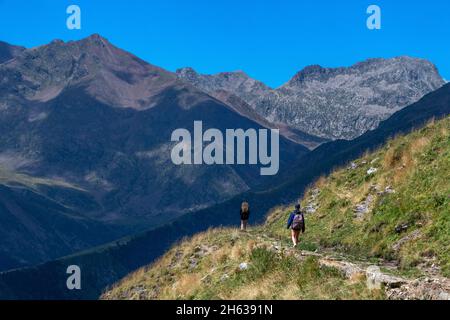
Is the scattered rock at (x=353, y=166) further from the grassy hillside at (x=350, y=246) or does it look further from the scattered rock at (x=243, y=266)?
the scattered rock at (x=243, y=266)

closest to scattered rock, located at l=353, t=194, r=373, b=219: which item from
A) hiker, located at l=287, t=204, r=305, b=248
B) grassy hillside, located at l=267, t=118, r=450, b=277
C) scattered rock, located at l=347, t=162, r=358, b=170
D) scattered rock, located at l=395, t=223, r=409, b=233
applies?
grassy hillside, located at l=267, t=118, r=450, b=277

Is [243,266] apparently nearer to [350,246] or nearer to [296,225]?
[296,225]

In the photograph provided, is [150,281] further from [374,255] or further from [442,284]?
[442,284]

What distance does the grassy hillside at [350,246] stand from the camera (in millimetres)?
18281

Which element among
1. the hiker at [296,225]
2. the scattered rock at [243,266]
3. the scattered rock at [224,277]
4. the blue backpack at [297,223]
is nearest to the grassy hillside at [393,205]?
the hiker at [296,225]

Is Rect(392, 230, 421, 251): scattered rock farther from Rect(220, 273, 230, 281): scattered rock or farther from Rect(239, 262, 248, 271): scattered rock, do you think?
Rect(220, 273, 230, 281): scattered rock

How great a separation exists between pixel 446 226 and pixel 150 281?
18461 millimetres

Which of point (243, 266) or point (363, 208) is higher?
point (363, 208)

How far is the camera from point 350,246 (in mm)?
27172

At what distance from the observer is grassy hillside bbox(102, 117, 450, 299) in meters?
18.3

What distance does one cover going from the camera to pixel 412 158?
3091 cm

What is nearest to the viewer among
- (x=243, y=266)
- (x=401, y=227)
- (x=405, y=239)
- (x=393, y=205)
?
(x=243, y=266)

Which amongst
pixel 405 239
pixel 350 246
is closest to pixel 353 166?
pixel 350 246
